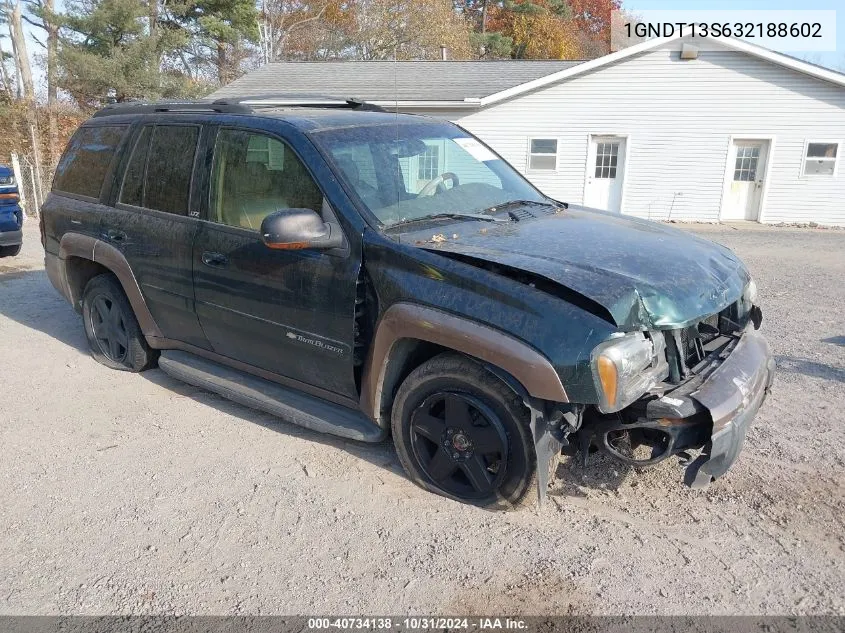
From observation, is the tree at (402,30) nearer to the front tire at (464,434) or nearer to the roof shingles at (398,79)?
the roof shingles at (398,79)

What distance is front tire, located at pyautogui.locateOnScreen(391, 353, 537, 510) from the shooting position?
10.5ft

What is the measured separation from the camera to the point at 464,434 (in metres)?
3.36

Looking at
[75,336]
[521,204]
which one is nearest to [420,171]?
[521,204]

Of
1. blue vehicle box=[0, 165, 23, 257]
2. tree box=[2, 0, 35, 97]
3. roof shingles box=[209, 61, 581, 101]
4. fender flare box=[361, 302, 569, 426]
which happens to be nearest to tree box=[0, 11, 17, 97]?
tree box=[2, 0, 35, 97]

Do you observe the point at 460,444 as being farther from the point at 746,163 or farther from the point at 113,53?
the point at 113,53

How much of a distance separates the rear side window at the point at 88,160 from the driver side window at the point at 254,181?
1.31m

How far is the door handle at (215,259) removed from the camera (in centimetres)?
416

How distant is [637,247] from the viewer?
3.58 m

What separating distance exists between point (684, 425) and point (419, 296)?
134 cm

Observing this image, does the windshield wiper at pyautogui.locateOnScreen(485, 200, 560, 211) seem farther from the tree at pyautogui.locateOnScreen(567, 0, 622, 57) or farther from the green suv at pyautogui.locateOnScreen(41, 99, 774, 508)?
the tree at pyautogui.locateOnScreen(567, 0, 622, 57)

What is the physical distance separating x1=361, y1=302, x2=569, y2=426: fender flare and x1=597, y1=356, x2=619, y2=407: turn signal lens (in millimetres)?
166

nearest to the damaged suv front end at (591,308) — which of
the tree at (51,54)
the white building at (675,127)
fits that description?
the white building at (675,127)

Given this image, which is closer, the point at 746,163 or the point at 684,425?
the point at 684,425

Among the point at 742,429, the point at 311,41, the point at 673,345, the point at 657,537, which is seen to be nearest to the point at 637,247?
the point at 673,345
